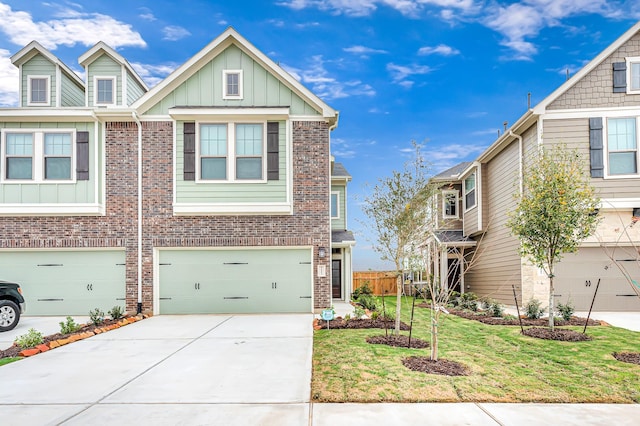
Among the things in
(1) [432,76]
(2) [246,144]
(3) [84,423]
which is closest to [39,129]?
(2) [246,144]

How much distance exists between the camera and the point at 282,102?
14859mm

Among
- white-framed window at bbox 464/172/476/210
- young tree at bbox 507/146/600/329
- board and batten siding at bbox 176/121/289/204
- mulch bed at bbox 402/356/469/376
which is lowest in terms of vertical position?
mulch bed at bbox 402/356/469/376

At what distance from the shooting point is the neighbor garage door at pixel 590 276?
1537 centimetres

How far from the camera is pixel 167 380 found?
22.7 feet

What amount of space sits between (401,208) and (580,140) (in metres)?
8.52

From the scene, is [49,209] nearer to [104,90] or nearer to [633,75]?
[104,90]

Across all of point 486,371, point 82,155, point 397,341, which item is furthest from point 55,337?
point 486,371

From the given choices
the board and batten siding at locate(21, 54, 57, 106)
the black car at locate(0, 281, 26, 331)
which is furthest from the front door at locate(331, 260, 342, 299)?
the black car at locate(0, 281, 26, 331)

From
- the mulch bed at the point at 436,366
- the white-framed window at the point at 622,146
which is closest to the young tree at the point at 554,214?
the white-framed window at the point at 622,146

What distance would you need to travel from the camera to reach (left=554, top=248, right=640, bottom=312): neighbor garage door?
50.4ft

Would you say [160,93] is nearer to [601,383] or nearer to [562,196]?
[562,196]

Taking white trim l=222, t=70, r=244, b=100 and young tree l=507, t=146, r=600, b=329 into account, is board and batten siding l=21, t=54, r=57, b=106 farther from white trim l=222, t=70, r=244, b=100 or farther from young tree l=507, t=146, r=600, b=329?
young tree l=507, t=146, r=600, b=329

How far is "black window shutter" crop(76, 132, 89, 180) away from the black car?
3.80 meters

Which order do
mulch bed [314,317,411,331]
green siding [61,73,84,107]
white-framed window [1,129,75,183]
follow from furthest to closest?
1. green siding [61,73,84,107]
2. white-framed window [1,129,75,183]
3. mulch bed [314,317,411,331]
